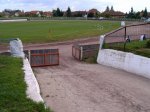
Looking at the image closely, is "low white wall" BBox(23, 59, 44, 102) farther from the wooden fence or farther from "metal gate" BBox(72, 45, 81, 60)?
"metal gate" BBox(72, 45, 81, 60)

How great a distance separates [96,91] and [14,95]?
16.7ft

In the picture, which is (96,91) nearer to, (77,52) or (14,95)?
(14,95)

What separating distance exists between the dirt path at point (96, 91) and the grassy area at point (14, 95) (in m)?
1.22

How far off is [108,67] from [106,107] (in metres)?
11.2

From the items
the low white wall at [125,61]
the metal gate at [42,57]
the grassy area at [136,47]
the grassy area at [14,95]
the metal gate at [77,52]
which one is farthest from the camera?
the metal gate at [77,52]

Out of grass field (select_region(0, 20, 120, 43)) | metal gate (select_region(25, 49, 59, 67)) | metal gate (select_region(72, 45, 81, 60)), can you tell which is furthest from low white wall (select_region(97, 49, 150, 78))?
grass field (select_region(0, 20, 120, 43))

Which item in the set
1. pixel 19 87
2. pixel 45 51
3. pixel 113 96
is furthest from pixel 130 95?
pixel 45 51

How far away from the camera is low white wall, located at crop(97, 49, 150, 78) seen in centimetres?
1936

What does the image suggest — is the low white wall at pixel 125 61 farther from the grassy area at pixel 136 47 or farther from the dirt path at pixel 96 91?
the grassy area at pixel 136 47

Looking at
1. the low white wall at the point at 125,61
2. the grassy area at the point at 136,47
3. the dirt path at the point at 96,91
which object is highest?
the grassy area at the point at 136,47

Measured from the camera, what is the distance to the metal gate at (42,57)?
25.7 m

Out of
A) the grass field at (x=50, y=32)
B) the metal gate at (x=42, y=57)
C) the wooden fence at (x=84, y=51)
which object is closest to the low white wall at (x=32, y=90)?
the metal gate at (x=42, y=57)

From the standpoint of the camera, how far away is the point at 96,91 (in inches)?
620

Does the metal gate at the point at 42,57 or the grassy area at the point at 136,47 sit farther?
the metal gate at the point at 42,57
